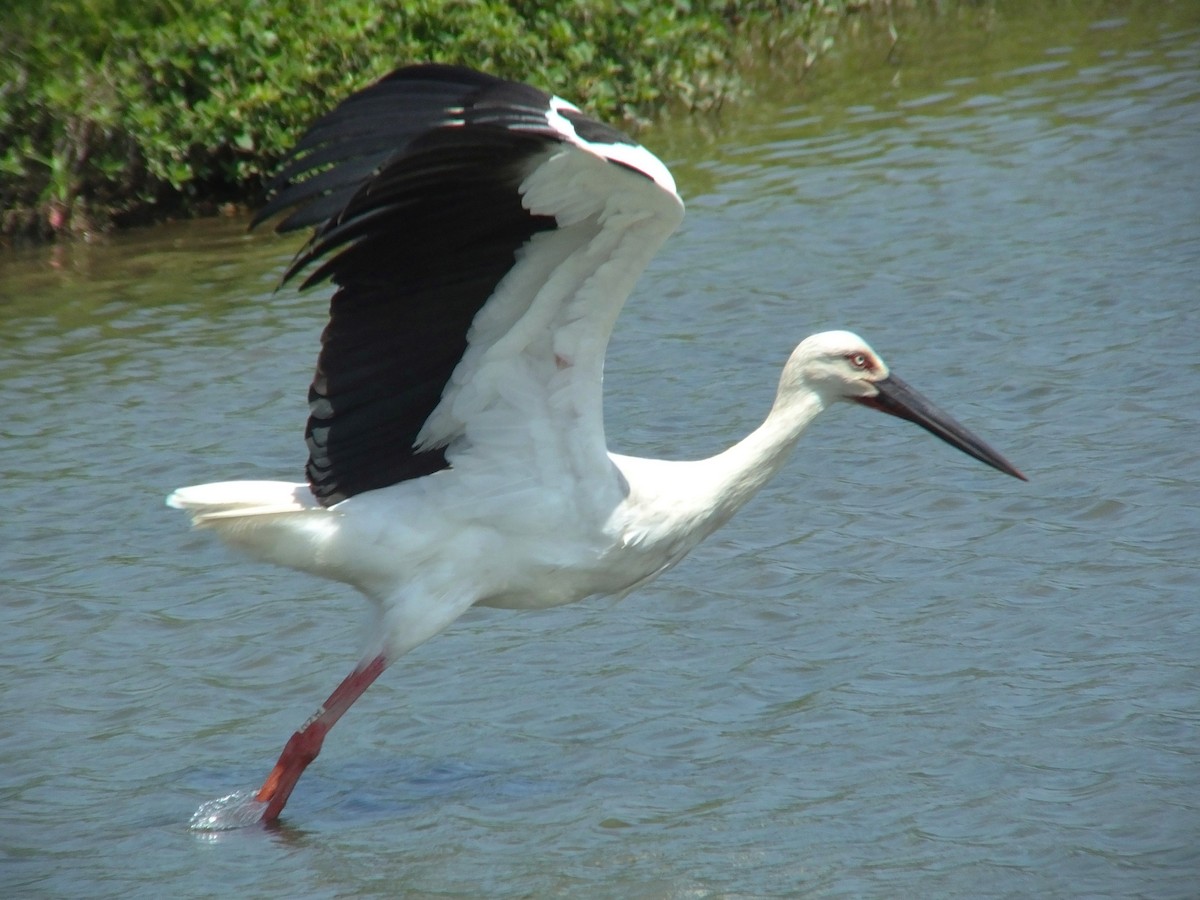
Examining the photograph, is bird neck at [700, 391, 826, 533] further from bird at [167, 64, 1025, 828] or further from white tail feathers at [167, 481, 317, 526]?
white tail feathers at [167, 481, 317, 526]

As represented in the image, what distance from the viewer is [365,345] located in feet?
14.9

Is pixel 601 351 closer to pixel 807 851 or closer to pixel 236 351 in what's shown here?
pixel 807 851

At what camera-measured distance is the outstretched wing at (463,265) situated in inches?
155

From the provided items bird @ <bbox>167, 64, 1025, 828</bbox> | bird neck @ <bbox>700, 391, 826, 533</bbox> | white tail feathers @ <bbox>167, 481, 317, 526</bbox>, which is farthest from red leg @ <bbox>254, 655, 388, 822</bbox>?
bird neck @ <bbox>700, 391, 826, 533</bbox>

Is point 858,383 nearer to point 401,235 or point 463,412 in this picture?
point 463,412

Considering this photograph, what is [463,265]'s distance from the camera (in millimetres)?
4367

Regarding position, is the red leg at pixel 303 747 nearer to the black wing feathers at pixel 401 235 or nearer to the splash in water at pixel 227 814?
the splash in water at pixel 227 814

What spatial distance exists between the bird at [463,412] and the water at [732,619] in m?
0.42

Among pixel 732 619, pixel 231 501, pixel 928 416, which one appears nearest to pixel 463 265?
pixel 231 501

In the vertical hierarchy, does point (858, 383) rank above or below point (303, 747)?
above

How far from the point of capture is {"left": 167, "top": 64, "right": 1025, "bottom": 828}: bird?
4.21m

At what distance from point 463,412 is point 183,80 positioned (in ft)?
19.9

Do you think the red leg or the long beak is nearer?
the red leg

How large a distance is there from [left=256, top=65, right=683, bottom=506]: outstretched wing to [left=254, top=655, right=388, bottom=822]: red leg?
51 cm
